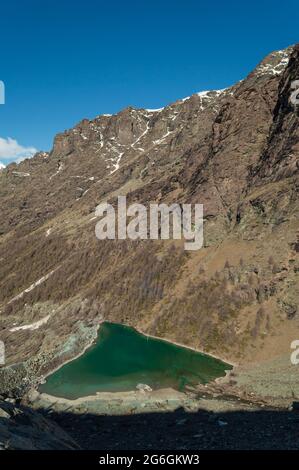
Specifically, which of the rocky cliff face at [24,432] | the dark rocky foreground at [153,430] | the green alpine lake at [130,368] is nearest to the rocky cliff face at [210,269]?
the green alpine lake at [130,368]

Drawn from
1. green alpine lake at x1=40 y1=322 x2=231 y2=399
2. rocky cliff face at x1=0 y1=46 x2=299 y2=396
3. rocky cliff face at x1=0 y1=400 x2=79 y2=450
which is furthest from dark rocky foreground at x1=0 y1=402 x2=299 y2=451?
rocky cliff face at x1=0 y1=46 x2=299 y2=396

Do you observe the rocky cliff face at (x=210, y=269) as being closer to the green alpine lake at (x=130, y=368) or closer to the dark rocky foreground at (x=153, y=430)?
the green alpine lake at (x=130, y=368)

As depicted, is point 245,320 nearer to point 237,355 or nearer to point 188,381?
point 237,355

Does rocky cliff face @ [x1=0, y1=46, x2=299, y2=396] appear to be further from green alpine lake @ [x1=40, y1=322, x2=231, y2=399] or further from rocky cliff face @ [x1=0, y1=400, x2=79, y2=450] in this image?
rocky cliff face @ [x1=0, y1=400, x2=79, y2=450]

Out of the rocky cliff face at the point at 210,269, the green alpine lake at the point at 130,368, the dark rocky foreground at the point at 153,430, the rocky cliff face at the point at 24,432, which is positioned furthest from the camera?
the rocky cliff face at the point at 210,269

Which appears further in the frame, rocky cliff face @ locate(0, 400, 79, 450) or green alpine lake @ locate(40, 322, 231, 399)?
green alpine lake @ locate(40, 322, 231, 399)

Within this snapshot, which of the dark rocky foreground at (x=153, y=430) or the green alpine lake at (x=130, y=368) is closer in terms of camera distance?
the dark rocky foreground at (x=153, y=430)

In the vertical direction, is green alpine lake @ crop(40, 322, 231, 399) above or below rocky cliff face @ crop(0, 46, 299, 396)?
below
